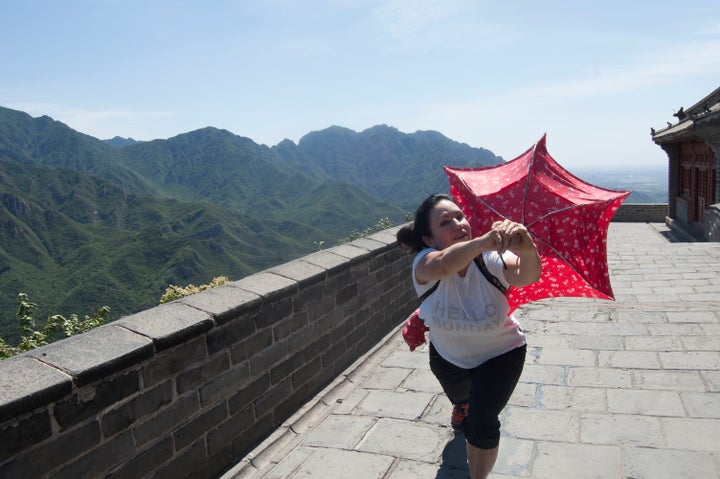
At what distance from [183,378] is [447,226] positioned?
1.68m

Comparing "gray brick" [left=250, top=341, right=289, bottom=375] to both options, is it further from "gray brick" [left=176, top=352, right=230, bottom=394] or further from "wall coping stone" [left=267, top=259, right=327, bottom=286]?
"wall coping stone" [left=267, top=259, right=327, bottom=286]

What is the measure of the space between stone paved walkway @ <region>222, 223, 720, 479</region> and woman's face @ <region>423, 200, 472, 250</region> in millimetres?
1400

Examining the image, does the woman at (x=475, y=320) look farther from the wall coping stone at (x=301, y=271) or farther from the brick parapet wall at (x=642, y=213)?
the brick parapet wall at (x=642, y=213)

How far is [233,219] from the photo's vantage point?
121 metres

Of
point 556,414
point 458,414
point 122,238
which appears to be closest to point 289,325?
point 458,414

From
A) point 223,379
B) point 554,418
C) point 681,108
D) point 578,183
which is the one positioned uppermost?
point 681,108

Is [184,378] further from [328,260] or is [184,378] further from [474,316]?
[328,260]

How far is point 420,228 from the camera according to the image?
2939 mm

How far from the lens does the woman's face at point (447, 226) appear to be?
2.82 meters

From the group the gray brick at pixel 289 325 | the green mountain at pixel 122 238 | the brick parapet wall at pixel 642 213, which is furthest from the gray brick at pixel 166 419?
the green mountain at pixel 122 238

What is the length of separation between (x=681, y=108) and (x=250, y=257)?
82.0 meters

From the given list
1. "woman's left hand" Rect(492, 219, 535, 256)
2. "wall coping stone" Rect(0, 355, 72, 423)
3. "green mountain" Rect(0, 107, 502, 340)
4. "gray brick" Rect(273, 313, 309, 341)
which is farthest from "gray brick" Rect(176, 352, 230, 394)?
"green mountain" Rect(0, 107, 502, 340)

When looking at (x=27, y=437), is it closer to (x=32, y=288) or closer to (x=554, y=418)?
(x=554, y=418)

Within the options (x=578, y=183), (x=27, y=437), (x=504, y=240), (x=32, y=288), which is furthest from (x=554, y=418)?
(x=32, y=288)
